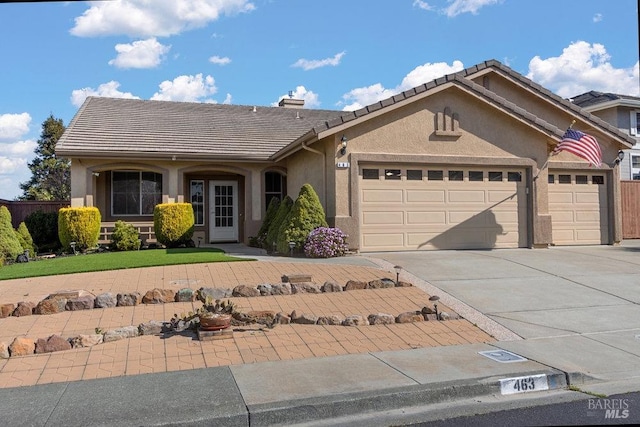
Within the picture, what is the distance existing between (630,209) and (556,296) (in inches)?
460

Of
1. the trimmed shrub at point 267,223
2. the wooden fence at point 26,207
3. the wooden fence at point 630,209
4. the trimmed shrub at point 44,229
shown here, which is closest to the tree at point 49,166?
the wooden fence at point 26,207

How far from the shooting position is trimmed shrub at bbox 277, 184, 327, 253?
12.7 m

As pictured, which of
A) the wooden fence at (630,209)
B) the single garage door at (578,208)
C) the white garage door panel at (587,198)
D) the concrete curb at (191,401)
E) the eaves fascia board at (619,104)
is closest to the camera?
the concrete curb at (191,401)

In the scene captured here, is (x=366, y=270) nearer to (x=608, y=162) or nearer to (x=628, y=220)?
(x=608, y=162)

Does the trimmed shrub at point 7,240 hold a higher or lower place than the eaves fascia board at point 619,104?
lower

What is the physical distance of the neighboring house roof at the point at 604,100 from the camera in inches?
1089

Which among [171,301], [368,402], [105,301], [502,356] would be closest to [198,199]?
[171,301]

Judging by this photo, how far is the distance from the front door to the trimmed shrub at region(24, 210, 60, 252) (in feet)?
16.8

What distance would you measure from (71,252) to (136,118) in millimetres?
6396

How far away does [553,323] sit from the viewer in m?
7.55

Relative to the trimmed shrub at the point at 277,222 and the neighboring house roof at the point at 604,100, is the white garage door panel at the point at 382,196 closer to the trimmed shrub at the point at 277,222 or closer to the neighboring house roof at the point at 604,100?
the trimmed shrub at the point at 277,222

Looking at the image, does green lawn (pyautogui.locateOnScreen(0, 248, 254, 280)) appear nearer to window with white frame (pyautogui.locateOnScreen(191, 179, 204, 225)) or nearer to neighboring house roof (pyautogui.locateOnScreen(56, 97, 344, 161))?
neighboring house roof (pyautogui.locateOnScreen(56, 97, 344, 161))

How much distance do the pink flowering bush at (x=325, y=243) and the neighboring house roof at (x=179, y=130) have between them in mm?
6228

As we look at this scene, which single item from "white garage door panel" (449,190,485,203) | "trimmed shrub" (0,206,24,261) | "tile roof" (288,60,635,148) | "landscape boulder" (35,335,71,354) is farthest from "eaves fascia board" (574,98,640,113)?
"landscape boulder" (35,335,71,354)
